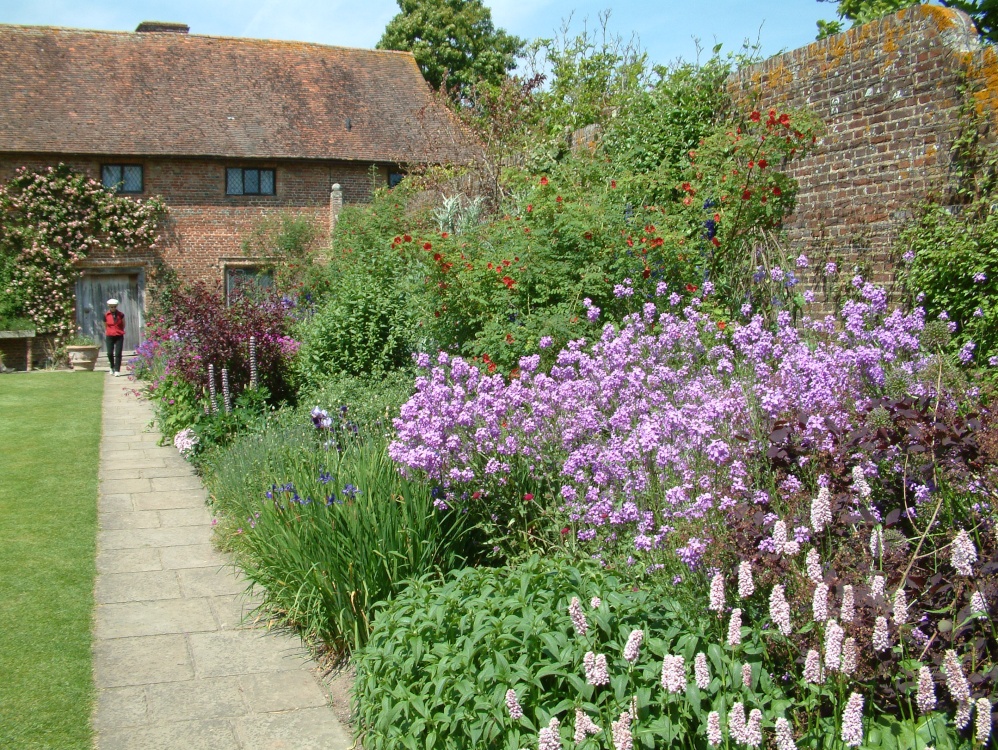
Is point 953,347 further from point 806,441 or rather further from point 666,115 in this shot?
point 666,115

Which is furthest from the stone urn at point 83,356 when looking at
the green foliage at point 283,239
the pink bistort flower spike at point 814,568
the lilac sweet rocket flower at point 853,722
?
the lilac sweet rocket flower at point 853,722

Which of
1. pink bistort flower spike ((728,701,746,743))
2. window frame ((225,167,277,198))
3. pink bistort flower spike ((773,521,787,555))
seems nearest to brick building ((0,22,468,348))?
window frame ((225,167,277,198))

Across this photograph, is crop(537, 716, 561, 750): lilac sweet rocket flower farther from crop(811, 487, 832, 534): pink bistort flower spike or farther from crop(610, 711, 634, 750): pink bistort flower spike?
crop(811, 487, 832, 534): pink bistort flower spike

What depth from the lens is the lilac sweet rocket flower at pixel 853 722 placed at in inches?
88.8

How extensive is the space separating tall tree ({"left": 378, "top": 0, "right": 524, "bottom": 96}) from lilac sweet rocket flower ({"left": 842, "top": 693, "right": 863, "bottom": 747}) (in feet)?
107

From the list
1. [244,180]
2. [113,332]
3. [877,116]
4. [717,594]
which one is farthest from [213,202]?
[717,594]

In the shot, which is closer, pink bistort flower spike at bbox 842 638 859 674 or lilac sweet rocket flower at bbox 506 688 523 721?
pink bistort flower spike at bbox 842 638 859 674

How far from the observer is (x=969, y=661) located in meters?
2.86

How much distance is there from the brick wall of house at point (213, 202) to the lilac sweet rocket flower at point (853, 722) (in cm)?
2180

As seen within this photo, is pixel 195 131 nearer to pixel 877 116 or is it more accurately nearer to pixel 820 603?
pixel 877 116

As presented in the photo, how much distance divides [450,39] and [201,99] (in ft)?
45.1

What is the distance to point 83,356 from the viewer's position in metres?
19.6

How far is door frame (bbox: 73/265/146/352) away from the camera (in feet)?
69.8

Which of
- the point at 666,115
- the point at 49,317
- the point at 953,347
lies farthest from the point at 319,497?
the point at 49,317
